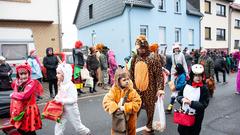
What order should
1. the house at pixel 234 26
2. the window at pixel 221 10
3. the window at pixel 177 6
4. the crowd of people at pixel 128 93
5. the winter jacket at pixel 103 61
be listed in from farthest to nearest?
the house at pixel 234 26, the window at pixel 221 10, the window at pixel 177 6, the winter jacket at pixel 103 61, the crowd of people at pixel 128 93

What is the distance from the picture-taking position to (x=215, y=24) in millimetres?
33281

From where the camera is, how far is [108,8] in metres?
25.2

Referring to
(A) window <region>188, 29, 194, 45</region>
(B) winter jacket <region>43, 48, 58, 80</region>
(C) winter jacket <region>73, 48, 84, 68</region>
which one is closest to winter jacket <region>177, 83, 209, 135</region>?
(B) winter jacket <region>43, 48, 58, 80</region>

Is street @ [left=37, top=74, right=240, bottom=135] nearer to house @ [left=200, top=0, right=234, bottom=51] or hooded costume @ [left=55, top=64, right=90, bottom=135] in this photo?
hooded costume @ [left=55, top=64, right=90, bottom=135]

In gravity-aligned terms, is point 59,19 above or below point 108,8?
below

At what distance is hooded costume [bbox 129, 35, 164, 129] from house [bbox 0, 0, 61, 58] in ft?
36.1

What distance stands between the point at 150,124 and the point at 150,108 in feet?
1.06

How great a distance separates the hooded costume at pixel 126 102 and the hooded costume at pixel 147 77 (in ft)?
3.42

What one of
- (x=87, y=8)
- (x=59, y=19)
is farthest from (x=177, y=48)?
(x=87, y=8)

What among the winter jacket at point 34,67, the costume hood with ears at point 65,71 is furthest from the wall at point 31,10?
the costume hood with ears at point 65,71

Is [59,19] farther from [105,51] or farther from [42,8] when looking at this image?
[105,51]

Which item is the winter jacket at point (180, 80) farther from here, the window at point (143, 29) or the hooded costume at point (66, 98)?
the window at point (143, 29)

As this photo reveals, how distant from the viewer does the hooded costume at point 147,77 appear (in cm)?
536

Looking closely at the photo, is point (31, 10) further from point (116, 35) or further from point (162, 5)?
point (162, 5)
